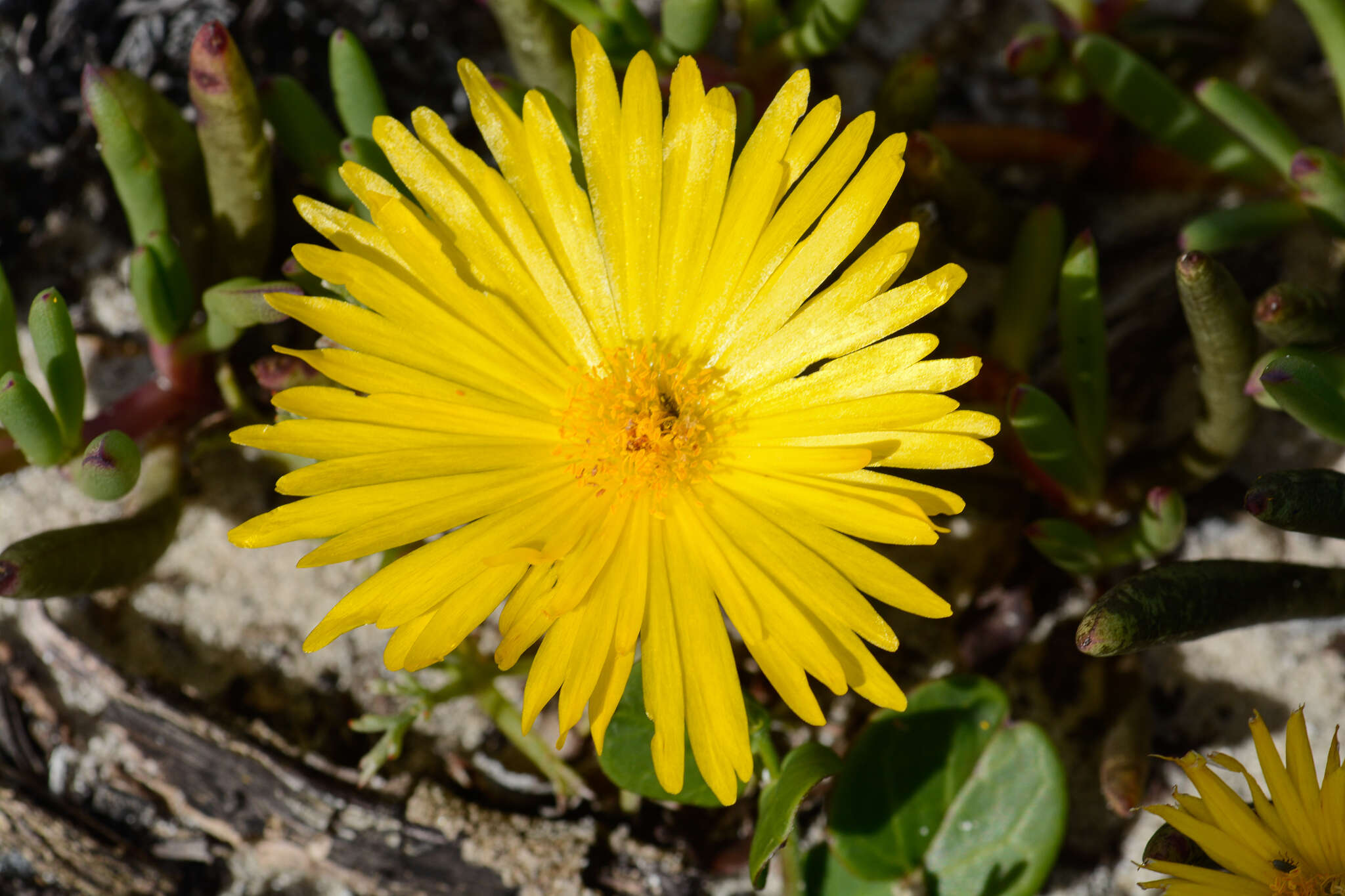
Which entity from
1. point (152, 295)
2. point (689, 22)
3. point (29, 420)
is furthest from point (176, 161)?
point (689, 22)

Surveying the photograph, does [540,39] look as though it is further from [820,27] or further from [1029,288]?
[1029,288]

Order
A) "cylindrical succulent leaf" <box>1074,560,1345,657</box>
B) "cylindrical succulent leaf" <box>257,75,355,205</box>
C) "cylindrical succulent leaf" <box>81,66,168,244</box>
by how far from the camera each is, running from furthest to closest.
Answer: "cylindrical succulent leaf" <box>257,75,355,205</box>
"cylindrical succulent leaf" <box>81,66,168,244</box>
"cylindrical succulent leaf" <box>1074,560,1345,657</box>

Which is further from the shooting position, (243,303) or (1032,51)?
(1032,51)

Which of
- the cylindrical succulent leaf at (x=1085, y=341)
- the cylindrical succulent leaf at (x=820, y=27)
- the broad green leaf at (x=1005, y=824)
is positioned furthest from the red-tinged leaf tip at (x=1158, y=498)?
the cylindrical succulent leaf at (x=820, y=27)

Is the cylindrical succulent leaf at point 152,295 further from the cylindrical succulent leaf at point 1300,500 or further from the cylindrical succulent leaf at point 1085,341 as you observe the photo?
the cylindrical succulent leaf at point 1300,500

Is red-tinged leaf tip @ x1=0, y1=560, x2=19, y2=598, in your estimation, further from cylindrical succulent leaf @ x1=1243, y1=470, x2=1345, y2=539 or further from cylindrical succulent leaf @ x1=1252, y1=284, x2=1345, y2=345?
cylindrical succulent leaf @ x1=1252, y1=284, x2=1345, y2=345

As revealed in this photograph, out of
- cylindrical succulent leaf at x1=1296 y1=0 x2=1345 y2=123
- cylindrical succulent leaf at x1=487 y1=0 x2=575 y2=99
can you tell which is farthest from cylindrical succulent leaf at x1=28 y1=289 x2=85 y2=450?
cylindrical succulent leaf at x1=1296 y1=0 x2=1345 y2=123

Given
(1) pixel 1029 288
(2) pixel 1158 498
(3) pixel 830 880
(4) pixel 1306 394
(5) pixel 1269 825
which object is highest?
(1) pixel 1029 288
